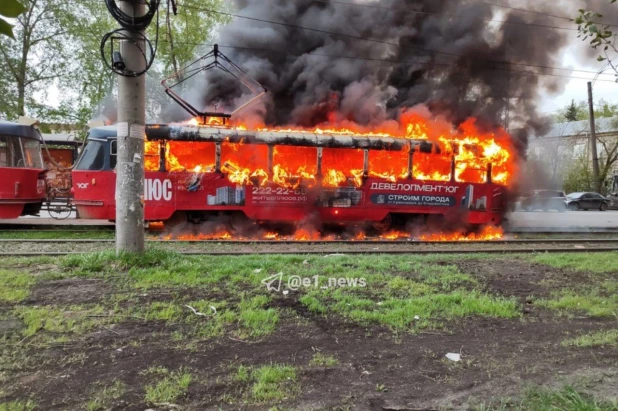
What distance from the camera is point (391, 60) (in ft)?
55.5

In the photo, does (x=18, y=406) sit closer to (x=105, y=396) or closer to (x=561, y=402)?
(x=105, y=396)

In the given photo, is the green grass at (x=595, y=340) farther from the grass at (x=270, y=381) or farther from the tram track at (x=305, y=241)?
the tram track at (x=305, y=241)

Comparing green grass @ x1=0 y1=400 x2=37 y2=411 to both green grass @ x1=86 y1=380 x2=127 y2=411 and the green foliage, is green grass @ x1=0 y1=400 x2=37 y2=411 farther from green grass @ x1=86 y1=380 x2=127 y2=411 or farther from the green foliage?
the green foliage

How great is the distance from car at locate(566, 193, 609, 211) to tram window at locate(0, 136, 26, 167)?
1384 inches

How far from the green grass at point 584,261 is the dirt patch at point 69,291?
745cm

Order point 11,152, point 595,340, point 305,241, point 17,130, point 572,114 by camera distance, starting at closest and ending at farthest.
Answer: point 595,340 < point 305,241 < point 11,152 < point 17,130 < point 572,114

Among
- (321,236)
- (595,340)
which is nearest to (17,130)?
(321,236)

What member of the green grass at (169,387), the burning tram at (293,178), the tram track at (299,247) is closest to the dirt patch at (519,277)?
the tram track at (299,247)

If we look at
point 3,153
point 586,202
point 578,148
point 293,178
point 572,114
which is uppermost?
point 572,114

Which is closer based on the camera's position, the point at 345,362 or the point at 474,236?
the point at 345,362

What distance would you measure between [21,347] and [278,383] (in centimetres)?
226

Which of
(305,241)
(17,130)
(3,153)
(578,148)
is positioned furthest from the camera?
(578,148)

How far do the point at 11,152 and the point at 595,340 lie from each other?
15191mm

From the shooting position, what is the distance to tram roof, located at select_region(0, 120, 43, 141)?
43.5 feet
